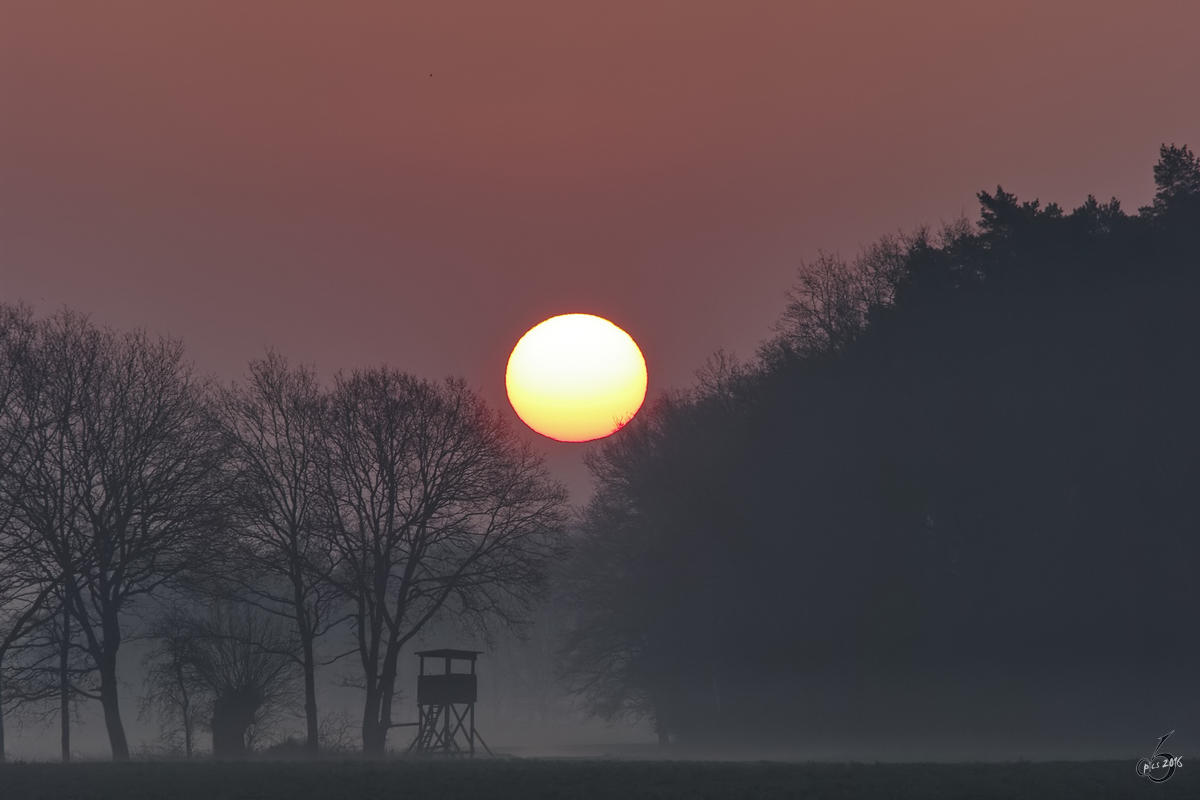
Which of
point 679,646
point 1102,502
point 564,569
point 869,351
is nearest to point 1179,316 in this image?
point 1102,502

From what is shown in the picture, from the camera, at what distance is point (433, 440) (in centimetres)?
4212

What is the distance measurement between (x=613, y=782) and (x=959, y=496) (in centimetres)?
2827

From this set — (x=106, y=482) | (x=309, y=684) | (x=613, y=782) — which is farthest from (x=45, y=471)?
(x=613, y=782)

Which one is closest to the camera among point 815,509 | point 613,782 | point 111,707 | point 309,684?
point 613,782

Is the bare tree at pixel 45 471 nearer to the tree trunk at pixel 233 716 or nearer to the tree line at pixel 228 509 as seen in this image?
the tree line at pixel 228 509

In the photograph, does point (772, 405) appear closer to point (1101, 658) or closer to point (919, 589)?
point (919, 589)

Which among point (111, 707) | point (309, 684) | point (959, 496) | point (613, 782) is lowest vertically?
point (613, 782)

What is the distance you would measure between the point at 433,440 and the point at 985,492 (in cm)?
2261

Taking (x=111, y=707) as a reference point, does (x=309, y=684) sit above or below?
above

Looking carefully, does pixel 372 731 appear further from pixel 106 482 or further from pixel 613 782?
pixel 613 782

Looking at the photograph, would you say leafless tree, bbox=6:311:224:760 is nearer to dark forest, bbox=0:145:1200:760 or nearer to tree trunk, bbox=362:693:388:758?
dark forest, bbox=0:145:1200:760

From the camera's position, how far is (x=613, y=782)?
21.8 meters

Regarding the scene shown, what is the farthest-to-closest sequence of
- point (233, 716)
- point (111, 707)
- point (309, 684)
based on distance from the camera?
point (233, 716) → point (309, 684) → point (111, 707)

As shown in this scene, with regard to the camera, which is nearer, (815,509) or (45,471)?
(45,471)
